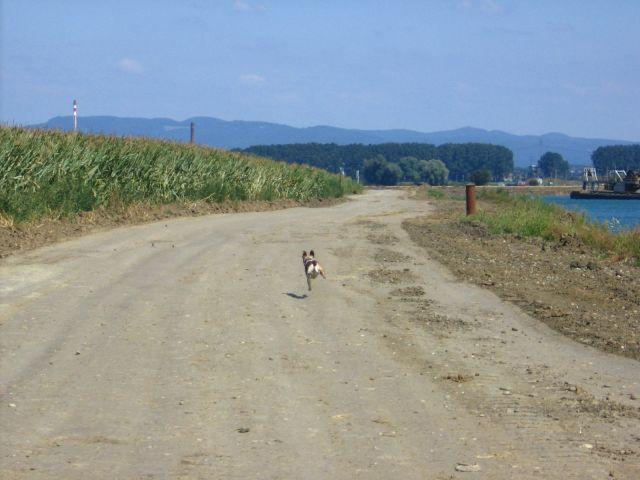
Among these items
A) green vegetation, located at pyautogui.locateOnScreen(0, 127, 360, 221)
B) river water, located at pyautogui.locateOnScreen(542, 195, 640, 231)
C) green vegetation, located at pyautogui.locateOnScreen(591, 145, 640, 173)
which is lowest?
river water, located at pyautogui.locateOnScreen(542, 195, 640, 231)

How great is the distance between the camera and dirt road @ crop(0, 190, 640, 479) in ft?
22.8

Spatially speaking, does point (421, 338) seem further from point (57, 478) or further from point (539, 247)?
point (539, 247)

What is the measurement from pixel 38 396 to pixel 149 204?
22.7 m

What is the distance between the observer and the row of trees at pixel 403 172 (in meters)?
143

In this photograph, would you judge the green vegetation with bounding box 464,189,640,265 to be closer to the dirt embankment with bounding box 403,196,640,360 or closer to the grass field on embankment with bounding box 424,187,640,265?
the grass field on embankment with bounding box 424,187,640,265

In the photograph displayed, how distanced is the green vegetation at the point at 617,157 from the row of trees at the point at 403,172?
103 ft

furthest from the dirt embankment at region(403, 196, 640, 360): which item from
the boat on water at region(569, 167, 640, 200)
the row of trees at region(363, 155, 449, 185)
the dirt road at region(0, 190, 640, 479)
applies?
the row of trees at region(363, 155, 449, 185)

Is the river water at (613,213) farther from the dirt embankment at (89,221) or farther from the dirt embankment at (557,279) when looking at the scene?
the dirt embankment at (89,221)

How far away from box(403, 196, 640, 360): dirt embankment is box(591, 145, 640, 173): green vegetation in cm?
14926

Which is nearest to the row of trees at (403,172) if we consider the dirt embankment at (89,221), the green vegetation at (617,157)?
Result: the green vegetation at (617,157)

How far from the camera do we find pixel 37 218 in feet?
74.8

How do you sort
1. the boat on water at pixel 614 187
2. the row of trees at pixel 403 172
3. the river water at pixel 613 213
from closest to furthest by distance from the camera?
the river water at pixel 613 213, the boat on water at pixel 614 187, the row of trees at pixel 403 172

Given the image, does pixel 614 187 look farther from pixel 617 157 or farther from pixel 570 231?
pixel 617 157

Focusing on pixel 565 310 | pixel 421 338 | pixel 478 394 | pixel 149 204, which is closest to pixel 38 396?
pixel 478 394
